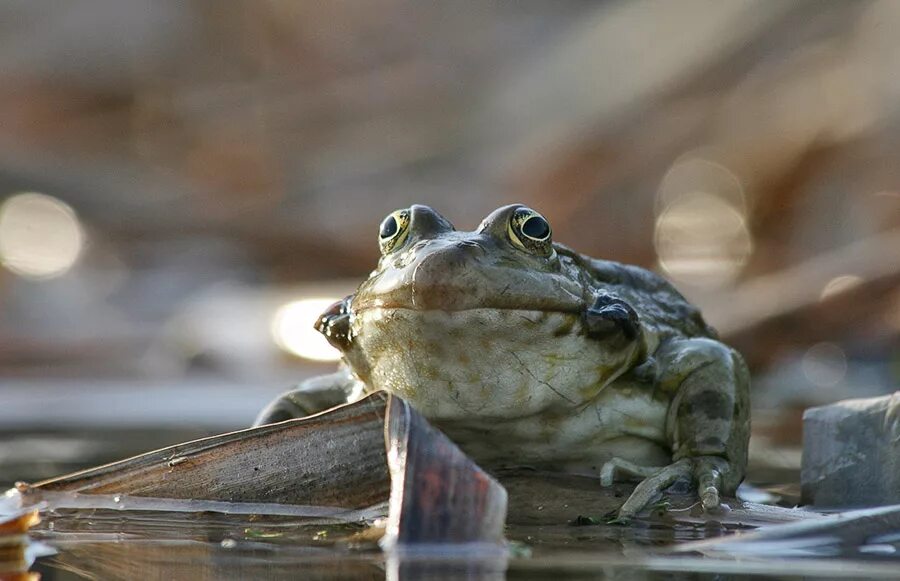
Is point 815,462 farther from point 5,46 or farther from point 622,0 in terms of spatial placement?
point 5,46

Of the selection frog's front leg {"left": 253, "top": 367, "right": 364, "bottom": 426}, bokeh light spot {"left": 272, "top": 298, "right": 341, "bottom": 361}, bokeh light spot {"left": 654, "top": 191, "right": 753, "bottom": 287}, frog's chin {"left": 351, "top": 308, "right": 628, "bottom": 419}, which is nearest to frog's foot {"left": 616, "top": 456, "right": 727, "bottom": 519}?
frog's chin {"left": 351, "top": 308, "right": 628, "bottom": 419}

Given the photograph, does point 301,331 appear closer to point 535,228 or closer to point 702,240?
point 702,240

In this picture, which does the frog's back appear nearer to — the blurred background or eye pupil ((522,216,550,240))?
eye pupil ((522,216,550,240))

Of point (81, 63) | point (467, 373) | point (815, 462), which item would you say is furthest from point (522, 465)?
point (81, 63)

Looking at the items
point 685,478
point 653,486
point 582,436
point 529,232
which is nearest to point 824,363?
point 582,436

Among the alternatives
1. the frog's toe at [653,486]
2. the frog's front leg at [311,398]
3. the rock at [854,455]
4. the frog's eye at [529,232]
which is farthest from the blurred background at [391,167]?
the frog's eye at [529,232]

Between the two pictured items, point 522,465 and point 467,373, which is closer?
point 467,373
